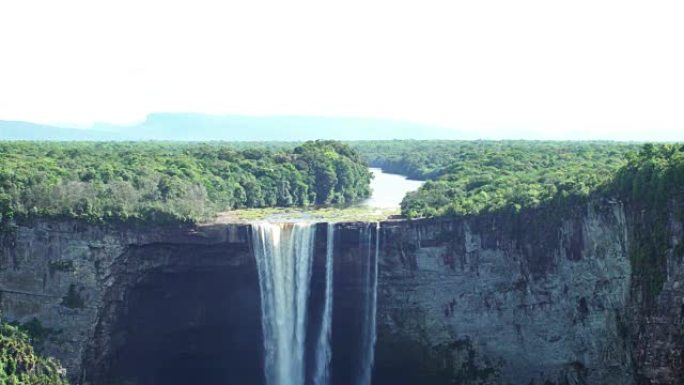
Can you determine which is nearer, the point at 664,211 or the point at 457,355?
the point at 664,211

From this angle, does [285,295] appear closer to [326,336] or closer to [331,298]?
[331,298]

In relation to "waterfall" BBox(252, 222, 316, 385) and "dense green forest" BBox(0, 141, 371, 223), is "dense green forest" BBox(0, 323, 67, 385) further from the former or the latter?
"waterfall" BBox(252, 222, 316, 385)

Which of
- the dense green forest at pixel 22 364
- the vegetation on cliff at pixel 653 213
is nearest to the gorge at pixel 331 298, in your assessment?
the dense green forest at pixel 22 364

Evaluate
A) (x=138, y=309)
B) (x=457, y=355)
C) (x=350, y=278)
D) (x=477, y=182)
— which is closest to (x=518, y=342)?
(x=457, y=355)

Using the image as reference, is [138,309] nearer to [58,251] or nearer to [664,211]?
[58,251]

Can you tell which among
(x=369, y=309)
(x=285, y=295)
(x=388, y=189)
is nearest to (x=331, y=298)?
(x=369, y=309)

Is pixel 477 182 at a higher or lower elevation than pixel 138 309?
higher

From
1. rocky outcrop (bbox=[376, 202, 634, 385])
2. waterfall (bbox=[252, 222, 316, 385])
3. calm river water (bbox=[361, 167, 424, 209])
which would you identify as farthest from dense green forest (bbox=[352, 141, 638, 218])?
waterfall (bbox=[252, 222, 316, 385])
